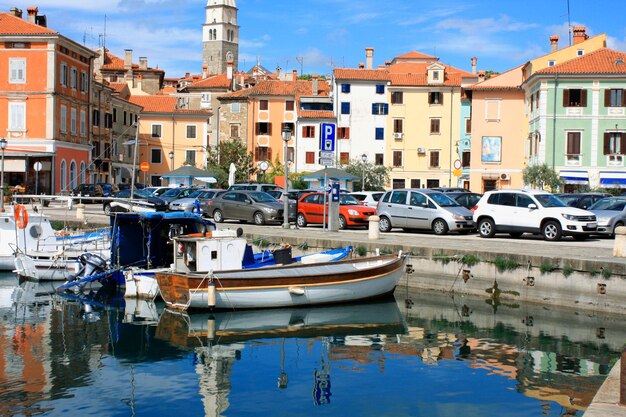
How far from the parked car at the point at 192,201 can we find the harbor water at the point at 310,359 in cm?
1380

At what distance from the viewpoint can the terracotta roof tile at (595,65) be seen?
2232 inches

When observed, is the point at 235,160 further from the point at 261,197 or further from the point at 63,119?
the point at 261,197

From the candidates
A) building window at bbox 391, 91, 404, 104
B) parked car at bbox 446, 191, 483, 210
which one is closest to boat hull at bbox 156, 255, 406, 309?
parked car at bbox 446, 191, 483, 210

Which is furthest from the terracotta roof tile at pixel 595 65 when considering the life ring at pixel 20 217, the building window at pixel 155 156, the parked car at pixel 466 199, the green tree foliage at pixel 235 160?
the building window at pixel 155 156

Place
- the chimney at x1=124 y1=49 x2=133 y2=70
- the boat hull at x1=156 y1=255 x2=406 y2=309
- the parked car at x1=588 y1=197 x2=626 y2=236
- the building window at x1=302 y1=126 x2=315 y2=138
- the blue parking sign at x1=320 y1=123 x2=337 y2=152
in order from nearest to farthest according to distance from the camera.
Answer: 1. the boat hull at x1=156 y1=255 x2=406 y2=309
2. the blue parking sign at x1=320 y1=123 x2=337 y2=152
3. the parked car at x1=588 y1=197 x2=626 y2=236
4. the building window at x1=302 y1=126 x2=315 y2=138
5. the chimney at x1=124 y1=49 x2=133 y2=70

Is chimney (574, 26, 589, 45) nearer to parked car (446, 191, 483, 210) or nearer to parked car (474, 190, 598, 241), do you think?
parked car (446, 191, 483, 210)

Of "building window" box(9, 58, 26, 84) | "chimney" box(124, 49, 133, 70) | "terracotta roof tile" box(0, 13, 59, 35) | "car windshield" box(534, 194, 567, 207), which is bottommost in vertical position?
"car windshield" box(534, 194, 567, 207)

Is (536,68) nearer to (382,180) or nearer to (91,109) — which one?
(382,180)

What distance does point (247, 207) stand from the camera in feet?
116

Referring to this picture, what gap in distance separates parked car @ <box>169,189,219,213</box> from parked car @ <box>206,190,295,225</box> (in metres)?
1.03

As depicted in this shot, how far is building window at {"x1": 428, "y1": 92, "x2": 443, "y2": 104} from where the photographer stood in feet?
247

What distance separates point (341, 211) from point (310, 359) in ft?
52.6

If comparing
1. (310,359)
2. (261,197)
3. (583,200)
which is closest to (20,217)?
(261,197)

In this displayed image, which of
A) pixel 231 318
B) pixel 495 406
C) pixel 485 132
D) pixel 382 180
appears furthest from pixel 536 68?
pixel 495 406
